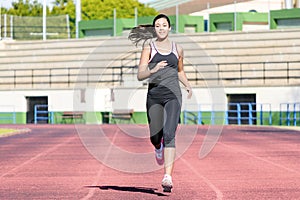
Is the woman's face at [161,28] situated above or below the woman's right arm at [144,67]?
above

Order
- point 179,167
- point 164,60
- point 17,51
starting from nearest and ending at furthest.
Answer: point 164,60, point 179,167, point 17,51

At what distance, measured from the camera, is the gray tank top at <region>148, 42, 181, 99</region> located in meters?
9.01

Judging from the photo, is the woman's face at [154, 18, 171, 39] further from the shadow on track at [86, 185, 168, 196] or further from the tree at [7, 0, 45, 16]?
the tree at [7, 0, 45, 16]

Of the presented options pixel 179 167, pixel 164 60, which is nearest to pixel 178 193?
pixel 164 60

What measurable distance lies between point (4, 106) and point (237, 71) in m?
13.6

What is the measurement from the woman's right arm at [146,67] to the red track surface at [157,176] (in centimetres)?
145

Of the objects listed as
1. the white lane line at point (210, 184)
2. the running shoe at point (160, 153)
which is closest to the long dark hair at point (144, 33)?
the running shoe at point (160, 153)

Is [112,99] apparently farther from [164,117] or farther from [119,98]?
[164,117]

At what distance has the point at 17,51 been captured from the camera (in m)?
49.8

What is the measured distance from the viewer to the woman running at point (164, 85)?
8.99m

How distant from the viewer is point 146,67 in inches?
353

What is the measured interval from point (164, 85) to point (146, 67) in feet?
1.09

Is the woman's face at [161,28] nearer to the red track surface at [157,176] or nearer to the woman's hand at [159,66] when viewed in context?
the woman's hand at [159,66]

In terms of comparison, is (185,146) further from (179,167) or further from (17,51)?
(17,51)
